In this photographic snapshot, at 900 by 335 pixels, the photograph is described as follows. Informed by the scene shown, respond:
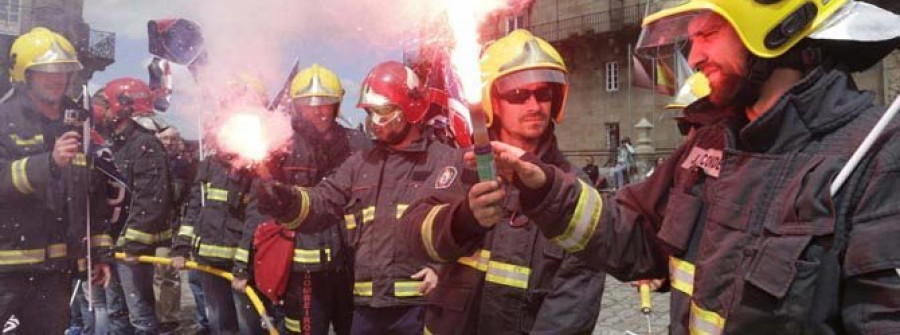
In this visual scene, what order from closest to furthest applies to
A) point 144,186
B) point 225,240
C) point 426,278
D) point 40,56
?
point 426,278 → point 40,56 → point 225,240 → point 144,186

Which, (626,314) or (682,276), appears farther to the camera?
(626,314)

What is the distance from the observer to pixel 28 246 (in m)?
4.34

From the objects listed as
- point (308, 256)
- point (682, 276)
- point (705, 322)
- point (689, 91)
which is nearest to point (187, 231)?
point (308, 256)

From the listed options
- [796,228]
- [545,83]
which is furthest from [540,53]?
[796,228]

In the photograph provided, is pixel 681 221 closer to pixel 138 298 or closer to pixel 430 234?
pixel 430 234

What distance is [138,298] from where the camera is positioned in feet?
Result: 20.2

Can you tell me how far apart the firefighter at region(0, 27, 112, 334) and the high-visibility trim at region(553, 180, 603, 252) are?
3.68 metres

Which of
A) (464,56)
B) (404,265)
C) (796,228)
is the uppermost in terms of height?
(464,56)

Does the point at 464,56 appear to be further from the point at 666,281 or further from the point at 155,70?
the point at 155,70

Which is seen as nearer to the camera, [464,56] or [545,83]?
[464,56]

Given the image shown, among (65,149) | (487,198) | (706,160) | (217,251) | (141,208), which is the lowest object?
(217,251)

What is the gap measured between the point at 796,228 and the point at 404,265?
275 cm

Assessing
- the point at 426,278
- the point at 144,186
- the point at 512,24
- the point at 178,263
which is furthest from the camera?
the point at 144,186

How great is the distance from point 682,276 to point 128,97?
20.8 ft
